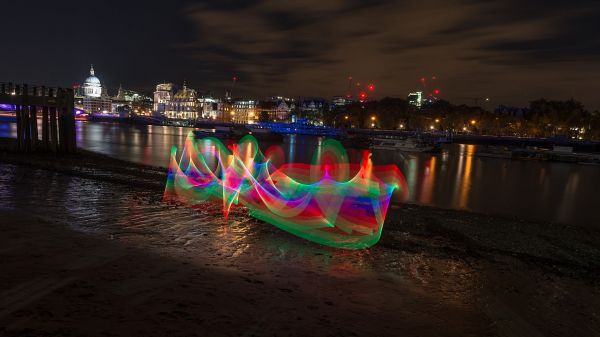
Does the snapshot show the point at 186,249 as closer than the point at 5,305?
No

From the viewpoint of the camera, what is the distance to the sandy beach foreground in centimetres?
528

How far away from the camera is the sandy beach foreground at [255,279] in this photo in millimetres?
5277

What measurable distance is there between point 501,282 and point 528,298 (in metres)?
0.67

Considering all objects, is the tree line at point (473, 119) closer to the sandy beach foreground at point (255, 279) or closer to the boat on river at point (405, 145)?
the boat on river at point (405, 145)

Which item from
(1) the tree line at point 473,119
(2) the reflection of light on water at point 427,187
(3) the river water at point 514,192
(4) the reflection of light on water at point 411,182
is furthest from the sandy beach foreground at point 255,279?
(1) the tree line at point 473,119

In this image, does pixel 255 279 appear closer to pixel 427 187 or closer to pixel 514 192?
pixel 427 187

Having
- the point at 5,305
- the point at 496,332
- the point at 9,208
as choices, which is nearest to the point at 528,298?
the point at 496,332

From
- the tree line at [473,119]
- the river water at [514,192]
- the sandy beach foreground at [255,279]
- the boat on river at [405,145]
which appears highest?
the tree line at [473,119]

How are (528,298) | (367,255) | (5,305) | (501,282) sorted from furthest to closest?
(367,255) < (501,282) < (528,298) < (5,305)

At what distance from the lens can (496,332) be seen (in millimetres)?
5750

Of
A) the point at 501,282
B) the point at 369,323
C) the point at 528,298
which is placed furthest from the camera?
the point at 501,282

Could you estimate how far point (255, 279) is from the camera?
6820 millimetres

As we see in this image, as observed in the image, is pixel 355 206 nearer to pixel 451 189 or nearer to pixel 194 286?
pixel 194 286

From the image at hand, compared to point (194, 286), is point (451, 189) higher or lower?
lower
